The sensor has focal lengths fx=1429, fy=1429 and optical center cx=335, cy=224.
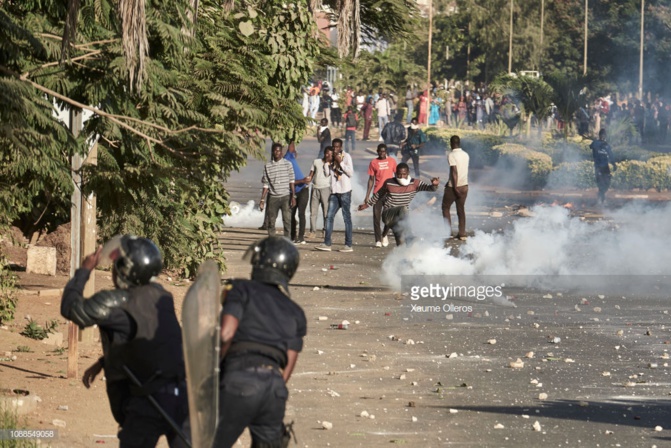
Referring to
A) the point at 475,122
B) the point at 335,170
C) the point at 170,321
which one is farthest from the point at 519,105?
the point at 170,321

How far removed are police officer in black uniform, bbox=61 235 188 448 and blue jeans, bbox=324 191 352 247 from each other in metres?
15.3

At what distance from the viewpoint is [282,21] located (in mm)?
19484

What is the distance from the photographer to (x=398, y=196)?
834 inches

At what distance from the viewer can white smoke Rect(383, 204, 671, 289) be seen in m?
19.9

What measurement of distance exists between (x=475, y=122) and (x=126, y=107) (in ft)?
168

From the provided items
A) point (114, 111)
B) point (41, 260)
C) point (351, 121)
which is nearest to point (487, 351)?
point (114, 111)

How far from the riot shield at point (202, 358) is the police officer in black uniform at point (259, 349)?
0.16m

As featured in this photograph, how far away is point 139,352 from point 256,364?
604 mm

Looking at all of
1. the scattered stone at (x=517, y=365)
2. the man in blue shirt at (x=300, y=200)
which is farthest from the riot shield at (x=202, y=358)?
the man in blue shirt at (x=300, y=200)

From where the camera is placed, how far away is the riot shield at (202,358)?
21.0ft

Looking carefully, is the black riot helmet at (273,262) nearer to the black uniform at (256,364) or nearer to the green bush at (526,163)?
the black uniform at (256,364)

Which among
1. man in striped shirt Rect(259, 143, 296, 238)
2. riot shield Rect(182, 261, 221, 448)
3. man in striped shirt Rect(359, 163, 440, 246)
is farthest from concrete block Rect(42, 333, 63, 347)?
man in striped shirt Rect(259, 143, 296, 238)

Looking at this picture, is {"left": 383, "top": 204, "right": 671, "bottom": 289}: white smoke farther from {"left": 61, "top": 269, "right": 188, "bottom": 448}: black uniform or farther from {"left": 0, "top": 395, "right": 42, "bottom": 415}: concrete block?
{"left": 61, "top": 269, "right": 188, "bottom": 448}: black uniform

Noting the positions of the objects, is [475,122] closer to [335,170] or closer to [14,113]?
[335,170]
